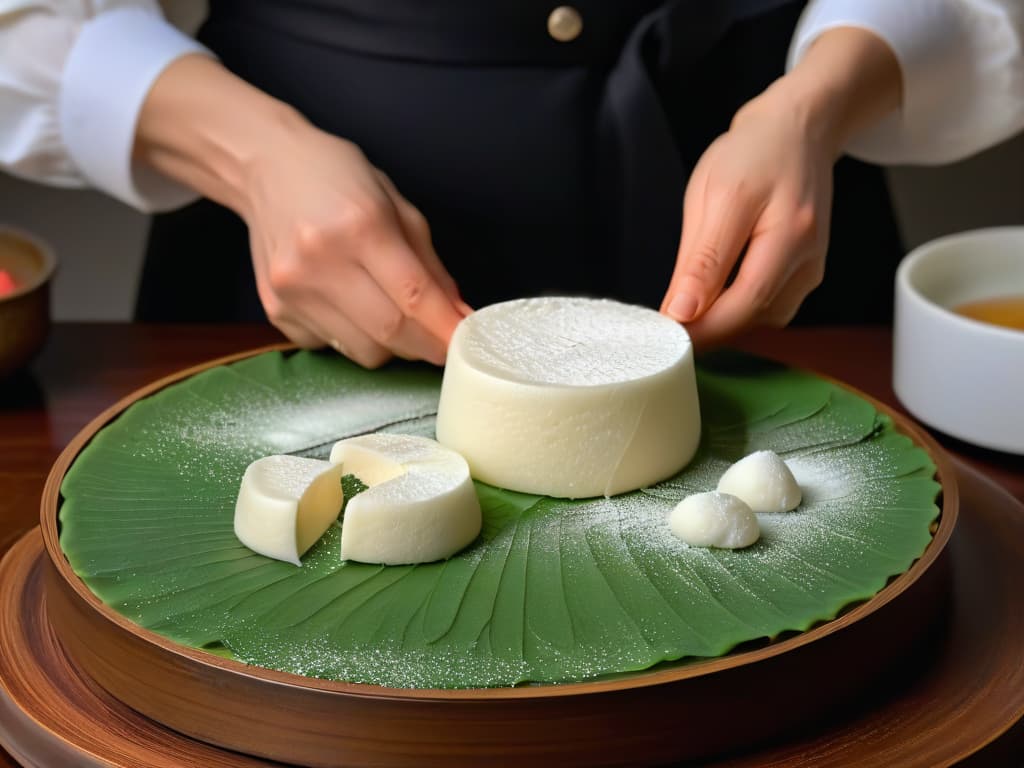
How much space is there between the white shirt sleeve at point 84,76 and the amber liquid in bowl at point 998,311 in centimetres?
107

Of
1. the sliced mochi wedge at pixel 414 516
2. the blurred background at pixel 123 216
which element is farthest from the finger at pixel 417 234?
the blurred background at pixel 123 216

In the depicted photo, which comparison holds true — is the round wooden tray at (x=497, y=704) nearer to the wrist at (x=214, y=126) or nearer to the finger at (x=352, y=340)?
the finger at (x=352, y=340)

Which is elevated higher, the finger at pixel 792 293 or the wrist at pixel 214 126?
the wrist at pixel 214 126

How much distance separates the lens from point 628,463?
1.28 meters

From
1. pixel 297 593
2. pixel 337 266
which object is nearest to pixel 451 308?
pixel 337 266

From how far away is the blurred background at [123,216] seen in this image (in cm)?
343

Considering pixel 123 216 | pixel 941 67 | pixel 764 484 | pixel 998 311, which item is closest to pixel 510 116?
pixel 941 67

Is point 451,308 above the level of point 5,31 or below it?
below

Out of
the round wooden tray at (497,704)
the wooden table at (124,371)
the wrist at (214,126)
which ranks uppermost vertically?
the wrist at (214,126)

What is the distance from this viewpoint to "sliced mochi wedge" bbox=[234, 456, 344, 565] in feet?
3.72

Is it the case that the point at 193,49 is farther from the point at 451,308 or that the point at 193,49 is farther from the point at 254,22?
the point at 451,308

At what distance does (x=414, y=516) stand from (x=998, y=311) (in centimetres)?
94

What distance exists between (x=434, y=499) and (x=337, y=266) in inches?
16.9

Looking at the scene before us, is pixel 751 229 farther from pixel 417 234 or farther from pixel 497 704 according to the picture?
pixel 497 704
